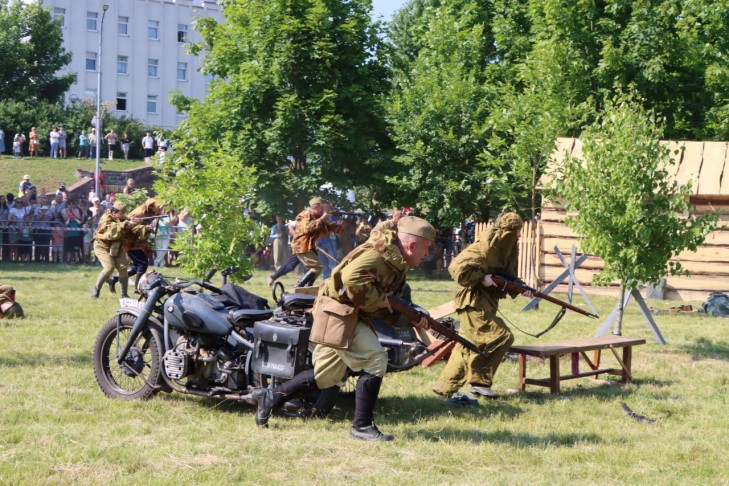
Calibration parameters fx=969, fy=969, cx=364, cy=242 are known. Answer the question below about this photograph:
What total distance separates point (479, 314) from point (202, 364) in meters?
2.75

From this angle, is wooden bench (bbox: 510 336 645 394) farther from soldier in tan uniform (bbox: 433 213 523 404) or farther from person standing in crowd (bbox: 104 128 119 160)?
person standing in crowd (bbox: 104 128 119 160)

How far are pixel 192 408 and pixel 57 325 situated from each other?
5547 millimetres

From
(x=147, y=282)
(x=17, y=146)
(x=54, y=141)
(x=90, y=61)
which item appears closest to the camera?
(x=147, y=282)

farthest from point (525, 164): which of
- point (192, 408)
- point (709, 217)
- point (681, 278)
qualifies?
point (192, 408)

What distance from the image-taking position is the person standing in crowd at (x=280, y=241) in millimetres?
27531

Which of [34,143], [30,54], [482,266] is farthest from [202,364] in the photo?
[30,54]

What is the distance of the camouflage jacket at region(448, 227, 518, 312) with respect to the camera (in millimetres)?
9125

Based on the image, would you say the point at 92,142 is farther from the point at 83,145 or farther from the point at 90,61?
the point at 90,61

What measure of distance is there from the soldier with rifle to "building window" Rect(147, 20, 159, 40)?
64.9 m

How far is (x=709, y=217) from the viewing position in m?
12.2

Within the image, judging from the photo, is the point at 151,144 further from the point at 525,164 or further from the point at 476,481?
the point at 476,481

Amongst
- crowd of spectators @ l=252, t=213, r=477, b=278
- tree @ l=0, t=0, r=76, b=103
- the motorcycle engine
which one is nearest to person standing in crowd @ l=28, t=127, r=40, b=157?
tree @ l=0, t=0, r=76, b=103

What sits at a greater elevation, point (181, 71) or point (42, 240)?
point (181, 71)

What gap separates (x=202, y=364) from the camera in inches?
310
